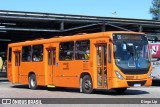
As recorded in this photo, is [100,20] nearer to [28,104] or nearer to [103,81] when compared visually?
[103,81]

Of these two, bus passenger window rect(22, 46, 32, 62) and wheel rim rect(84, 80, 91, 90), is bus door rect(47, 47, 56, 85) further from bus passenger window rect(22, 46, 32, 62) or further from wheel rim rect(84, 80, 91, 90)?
wheel rim rect(84, 80, 91, 90)

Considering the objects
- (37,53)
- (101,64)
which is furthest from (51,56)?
(101,64)

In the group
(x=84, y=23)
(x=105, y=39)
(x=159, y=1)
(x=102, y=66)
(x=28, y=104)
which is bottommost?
→ (x=28, y=104)

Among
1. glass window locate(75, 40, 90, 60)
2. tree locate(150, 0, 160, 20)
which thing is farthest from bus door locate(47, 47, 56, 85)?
tree locate(150, 0, 160, 20)

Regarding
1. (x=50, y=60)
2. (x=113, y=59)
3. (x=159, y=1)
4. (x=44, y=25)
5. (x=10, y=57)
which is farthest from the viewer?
(x=159, y=1)

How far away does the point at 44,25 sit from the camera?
135ft

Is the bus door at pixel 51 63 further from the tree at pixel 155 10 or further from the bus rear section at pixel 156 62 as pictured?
the tree at pixel 155 10

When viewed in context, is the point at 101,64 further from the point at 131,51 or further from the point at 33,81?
the point at 33,81

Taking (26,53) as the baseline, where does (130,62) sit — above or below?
below

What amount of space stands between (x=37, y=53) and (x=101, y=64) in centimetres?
601

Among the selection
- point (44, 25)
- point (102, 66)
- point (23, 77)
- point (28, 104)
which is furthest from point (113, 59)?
point (44, 25)

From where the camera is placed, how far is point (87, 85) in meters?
19.5

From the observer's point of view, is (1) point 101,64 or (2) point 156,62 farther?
(2) point 156,62

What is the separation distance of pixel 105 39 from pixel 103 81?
1.83 metres
